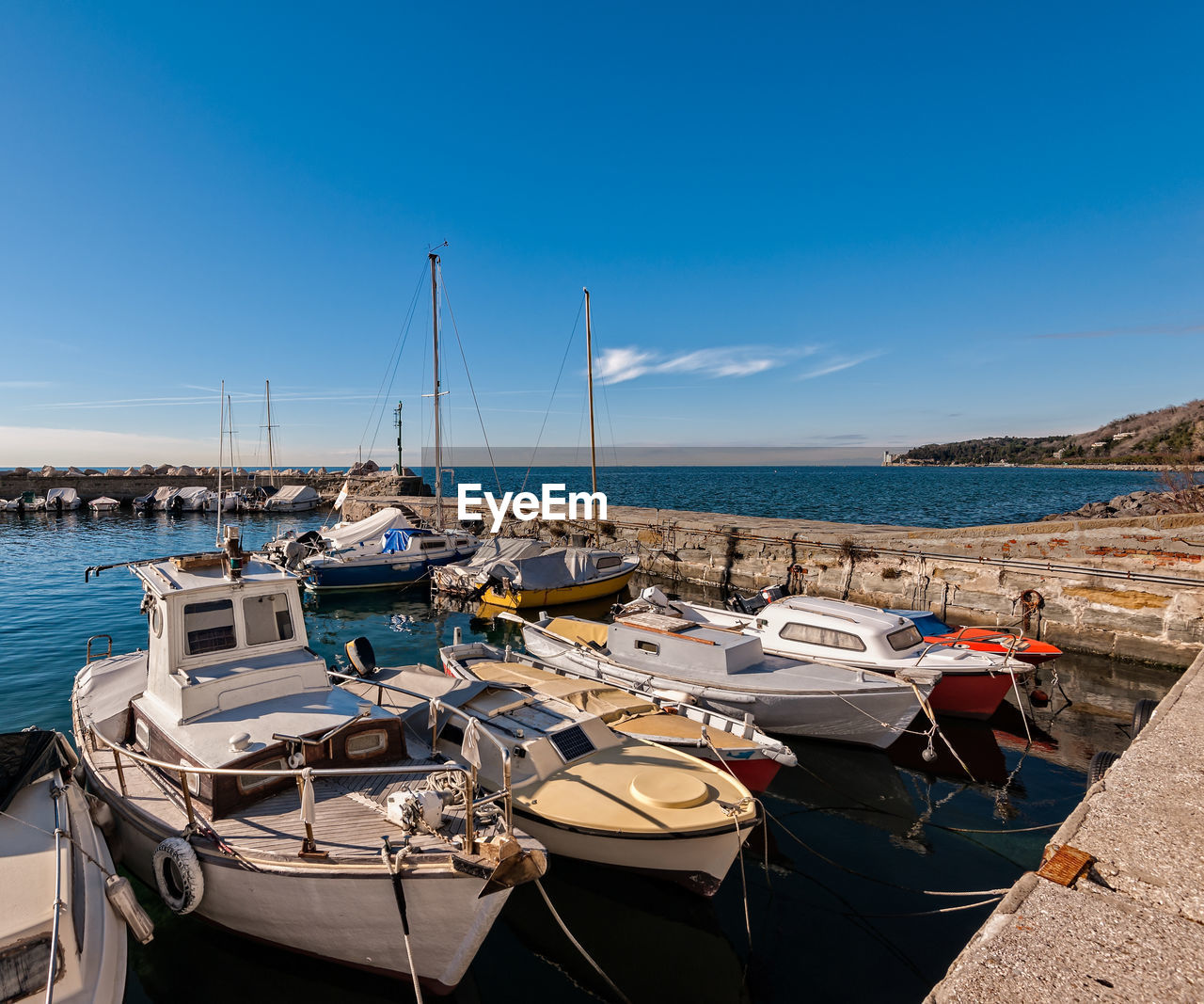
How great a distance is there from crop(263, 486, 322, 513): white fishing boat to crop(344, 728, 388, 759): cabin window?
61441mm

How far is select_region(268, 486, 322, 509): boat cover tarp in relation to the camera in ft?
198

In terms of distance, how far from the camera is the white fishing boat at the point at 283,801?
514cm

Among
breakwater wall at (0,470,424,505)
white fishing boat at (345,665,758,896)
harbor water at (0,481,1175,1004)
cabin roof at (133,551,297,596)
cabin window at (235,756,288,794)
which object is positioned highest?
breakwater wall at (0,470,424,505)

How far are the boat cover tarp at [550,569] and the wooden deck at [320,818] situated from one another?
46.9 ft

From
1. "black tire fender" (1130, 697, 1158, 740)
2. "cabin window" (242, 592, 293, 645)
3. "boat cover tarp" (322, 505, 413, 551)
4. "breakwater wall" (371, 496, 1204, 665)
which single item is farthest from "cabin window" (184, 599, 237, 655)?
"breakwater wall" (371, 496, 1204, 665)

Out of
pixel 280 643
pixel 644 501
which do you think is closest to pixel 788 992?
pixel 280 643

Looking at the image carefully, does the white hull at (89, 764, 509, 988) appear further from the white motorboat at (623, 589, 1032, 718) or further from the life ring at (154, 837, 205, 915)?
the white motorboat at (623, 589, 1032, 718)

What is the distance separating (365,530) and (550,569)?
12077mm

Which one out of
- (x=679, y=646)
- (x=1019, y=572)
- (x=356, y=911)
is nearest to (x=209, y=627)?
(x=356, y=911)

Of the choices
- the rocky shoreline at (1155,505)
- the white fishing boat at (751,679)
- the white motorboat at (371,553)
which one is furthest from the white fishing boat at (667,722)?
the rocky shoreline at (1155,505)

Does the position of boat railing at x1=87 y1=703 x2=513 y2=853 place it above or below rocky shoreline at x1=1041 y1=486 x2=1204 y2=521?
below

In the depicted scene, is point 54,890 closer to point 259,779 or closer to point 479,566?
point 259,779

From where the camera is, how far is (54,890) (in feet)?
15.8

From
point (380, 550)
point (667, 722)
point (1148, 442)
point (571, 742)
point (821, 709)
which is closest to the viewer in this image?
point (571, 742)
